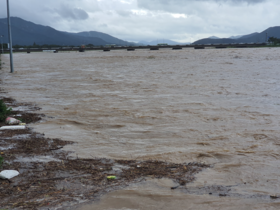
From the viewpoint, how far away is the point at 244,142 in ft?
22.9

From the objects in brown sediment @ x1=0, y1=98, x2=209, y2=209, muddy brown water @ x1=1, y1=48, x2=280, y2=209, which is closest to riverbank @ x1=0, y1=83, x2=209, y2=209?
brown sediment @ x1=0, y1=98, x2=209, y2=209

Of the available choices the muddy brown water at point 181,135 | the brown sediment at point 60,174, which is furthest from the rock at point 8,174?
the muddy brown water at point 181,135

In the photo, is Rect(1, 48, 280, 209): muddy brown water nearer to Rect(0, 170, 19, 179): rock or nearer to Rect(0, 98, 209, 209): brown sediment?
Rect(0, 98, 209, 209): brown sediment

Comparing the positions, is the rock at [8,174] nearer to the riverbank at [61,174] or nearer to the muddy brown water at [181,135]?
the riverbank at [61,174]

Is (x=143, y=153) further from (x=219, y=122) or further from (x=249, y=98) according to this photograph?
(x=249, y=98)

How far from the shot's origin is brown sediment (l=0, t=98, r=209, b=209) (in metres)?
4.02

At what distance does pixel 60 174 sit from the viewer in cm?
486

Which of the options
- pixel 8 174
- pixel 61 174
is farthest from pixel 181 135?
pixel 8 174

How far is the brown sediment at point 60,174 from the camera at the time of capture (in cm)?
402

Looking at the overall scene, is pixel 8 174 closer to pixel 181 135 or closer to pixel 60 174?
pixel 60 174

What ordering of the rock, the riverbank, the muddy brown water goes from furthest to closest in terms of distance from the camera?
the rock, the muddy brown water, the riverbank

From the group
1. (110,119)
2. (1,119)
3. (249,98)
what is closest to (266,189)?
(110,119)

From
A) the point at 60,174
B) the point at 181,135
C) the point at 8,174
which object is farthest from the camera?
the point at 181,135

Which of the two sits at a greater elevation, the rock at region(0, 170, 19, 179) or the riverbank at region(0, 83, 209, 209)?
the rock at region(0, 170, 19, 179)
